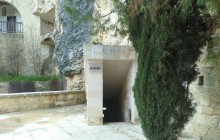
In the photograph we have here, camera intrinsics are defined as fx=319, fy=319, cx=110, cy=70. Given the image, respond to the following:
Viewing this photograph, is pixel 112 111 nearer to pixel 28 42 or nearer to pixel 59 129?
pixel 59 129

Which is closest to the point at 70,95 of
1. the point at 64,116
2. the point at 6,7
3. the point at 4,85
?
the point at 64,116

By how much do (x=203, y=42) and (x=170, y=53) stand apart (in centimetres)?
47

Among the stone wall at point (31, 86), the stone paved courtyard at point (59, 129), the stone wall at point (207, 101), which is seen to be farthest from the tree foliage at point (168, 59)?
the stone wall at point (31, 86)

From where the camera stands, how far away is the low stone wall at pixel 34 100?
1013 cm

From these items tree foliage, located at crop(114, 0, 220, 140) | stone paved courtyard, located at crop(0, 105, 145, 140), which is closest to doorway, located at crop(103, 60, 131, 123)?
stone paved courtyard, located at crop(0, 105, 145, 140)

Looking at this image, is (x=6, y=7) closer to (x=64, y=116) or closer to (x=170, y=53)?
(x=64, y=116)

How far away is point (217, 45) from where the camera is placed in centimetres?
488

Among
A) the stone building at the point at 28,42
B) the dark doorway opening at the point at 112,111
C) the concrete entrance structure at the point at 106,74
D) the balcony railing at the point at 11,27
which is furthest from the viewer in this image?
the balcony railing at the point at 11,27

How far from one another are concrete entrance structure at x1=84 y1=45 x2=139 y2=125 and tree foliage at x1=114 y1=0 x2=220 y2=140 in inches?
126

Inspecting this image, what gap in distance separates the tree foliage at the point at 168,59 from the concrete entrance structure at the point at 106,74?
320 centimetres

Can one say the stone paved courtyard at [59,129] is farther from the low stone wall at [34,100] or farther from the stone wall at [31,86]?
the stone wall at [31,86]

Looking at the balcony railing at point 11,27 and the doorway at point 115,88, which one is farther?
the balcony railing at point 11,27

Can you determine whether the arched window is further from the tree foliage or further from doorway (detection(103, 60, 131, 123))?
the tree foliage

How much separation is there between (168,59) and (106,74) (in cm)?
431
